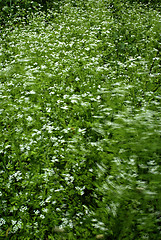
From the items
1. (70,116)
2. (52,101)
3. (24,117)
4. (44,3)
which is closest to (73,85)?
(52,101)

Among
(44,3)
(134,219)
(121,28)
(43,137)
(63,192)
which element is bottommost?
(63,192)

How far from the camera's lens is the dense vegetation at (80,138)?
170cm

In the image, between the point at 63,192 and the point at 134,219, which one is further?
the point at 63,192

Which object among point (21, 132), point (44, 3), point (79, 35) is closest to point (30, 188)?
point (21, 132)

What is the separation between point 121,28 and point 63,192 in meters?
5.60

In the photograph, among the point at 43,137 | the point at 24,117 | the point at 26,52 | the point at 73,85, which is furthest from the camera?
the point at 26,52

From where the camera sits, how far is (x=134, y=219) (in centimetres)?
152

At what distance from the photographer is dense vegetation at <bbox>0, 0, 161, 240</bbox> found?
5.57 feet

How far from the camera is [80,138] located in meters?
2.60

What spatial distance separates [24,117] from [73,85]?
1.31 m

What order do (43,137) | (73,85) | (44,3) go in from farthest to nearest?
1. (44,3)
2. (73,85)
3. (43,137)

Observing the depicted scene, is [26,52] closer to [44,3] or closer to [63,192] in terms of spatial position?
[63,192]

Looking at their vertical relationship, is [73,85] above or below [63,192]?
above

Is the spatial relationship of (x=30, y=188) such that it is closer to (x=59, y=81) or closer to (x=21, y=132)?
(x=21, y=132)
